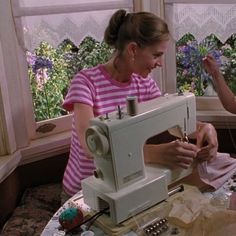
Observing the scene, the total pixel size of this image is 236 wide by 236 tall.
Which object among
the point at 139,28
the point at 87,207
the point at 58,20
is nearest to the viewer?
the point at 87,207

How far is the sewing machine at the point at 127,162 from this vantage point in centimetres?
102

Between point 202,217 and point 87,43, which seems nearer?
point 202,217

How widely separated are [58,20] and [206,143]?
90 cm

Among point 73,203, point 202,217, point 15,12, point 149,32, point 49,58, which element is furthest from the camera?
point 49,58

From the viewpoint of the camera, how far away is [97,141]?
1.02m

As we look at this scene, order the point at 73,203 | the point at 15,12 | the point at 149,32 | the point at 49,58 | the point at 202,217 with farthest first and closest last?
the point at 49,58
the point at 15,12
the point at 149,32
the point at 73,203
the point at 202,217

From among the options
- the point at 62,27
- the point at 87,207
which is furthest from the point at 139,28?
the point at 87,207

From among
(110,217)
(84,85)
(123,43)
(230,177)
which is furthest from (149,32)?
(110,217)

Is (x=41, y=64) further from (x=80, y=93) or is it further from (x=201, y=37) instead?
(x=201, y=37)

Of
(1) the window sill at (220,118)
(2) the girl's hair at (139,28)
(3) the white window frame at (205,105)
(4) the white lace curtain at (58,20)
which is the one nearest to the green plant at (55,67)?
(4) the white lace curtain at (58,20)

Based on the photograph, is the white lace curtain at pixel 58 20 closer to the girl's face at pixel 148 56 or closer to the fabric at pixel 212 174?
the girl's face at pixel 148 56

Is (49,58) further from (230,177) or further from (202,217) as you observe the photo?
(202,217)

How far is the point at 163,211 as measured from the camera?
1.10 meters

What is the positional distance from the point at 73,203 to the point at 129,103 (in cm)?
39
